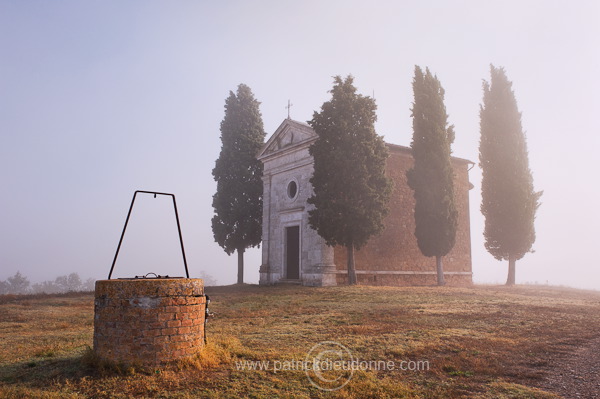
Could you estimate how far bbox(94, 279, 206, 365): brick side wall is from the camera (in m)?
5.54

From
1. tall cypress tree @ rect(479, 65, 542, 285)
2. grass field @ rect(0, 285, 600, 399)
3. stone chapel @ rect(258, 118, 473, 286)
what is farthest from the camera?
tall cypress tree @ rect(479, 65, 542, 285)

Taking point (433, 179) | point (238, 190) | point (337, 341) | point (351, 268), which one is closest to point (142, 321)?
point (337, 341)

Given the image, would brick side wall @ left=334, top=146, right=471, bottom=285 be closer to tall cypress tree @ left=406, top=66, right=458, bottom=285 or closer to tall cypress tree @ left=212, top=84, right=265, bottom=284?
tall cypress tree @ left=406, top=66, right=458, bottom=285

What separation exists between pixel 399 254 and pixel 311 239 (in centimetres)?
481

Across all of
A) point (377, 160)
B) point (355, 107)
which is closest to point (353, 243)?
point (377, 160)

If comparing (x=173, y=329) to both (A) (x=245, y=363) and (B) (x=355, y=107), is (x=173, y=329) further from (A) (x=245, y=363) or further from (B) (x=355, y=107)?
(B) (x=355, y=107)

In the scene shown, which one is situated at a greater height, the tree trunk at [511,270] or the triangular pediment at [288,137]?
the triangular pediment at [288,137]

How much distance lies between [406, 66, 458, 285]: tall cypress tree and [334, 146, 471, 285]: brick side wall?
125 centimetres

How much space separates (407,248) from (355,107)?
7.77 metres

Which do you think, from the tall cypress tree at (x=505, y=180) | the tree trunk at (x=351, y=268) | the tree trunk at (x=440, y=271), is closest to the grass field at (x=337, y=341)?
the tree trunk at (x=351, y=268)

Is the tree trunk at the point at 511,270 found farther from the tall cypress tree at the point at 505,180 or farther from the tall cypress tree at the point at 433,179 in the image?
the tall cypress tree at the point at 433,179

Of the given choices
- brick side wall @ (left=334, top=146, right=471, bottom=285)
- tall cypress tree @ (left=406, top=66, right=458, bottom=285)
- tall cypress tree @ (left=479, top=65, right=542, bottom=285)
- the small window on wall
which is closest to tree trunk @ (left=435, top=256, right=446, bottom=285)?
tall cypress tree @ (left=406, top=66, right=458, bottom=285)

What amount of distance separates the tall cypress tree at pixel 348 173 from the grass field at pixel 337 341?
5442mm

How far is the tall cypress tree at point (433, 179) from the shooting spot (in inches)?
803
